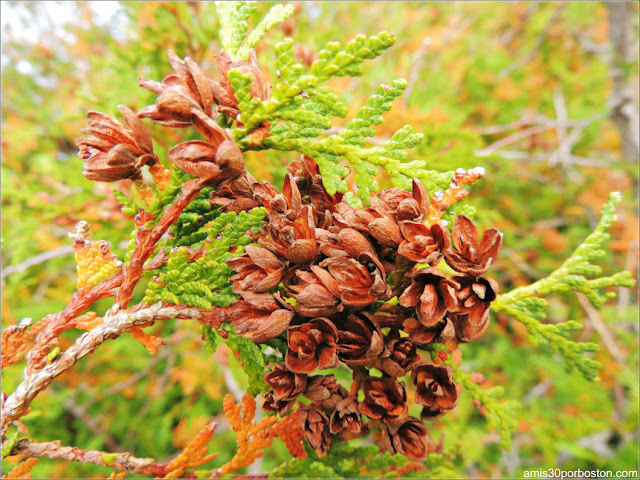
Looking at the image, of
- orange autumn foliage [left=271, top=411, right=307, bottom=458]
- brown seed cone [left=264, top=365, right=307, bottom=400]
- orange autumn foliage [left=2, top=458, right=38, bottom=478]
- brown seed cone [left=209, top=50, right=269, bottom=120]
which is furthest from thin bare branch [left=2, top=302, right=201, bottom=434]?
brown seed cone [left=209, top=50, right=269, bottom=120]

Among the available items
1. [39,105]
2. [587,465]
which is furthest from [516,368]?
[39,105]

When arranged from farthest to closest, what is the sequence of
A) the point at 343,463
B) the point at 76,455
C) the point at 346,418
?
the point at 343,463, the point at 76,455, the point at 346,418

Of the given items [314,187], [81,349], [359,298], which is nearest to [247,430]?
[81,349]

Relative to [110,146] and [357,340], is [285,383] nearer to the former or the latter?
[357,340]

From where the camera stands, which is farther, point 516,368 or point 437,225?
point 516,368

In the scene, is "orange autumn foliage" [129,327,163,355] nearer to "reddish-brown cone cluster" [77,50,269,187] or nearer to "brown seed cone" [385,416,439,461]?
"reddish-brown cone cluster" [77,50,269,187]

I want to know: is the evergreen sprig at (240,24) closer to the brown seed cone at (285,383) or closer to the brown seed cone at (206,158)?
the brown seed cone at (206,158)

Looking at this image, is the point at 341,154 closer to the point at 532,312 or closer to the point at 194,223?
the point at 194,223
